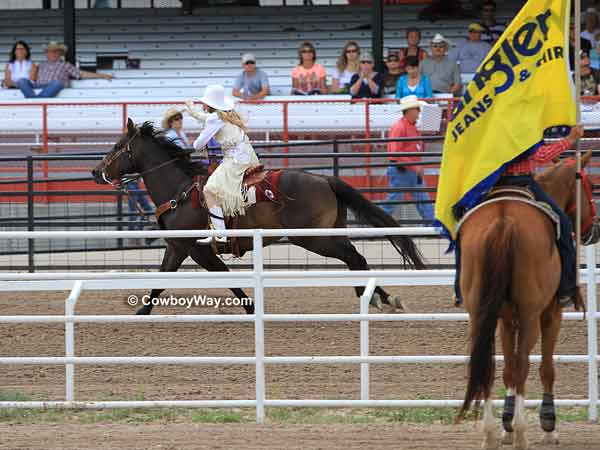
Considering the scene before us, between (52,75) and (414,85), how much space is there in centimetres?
665

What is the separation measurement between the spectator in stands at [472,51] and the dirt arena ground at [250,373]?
7.15 meters

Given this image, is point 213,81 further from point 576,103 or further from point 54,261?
point 576,103

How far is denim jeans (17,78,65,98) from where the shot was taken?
19.5 m

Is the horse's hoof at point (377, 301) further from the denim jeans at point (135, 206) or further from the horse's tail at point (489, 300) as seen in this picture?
the horse's tail at point (489, 300)

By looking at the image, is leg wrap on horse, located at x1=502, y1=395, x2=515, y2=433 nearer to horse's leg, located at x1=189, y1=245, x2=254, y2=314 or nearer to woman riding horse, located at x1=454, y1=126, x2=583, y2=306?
woman riding horse, located at x1=454, y1=126, x2=583, y2=306

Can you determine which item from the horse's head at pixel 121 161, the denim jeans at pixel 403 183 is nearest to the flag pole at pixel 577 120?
the horse's head at pixel 121 161

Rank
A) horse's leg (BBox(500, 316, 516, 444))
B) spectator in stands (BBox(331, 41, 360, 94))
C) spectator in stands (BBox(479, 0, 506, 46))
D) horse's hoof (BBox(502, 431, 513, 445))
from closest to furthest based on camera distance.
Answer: horse's leg (BBox(500, 316, 516, 444)) < horse's hoof (BBox(502, 431, 513, 445)) < spectator in stands (BBox(331, 41, 360, 94)) < spectator in stands (BBox(479, 0, 506, 46))

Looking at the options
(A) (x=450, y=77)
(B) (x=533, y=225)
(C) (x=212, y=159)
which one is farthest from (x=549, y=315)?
(A) (x=450, y=77)

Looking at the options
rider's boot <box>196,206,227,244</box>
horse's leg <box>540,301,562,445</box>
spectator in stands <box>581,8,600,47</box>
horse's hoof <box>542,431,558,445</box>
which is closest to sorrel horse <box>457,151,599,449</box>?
horse's leg <box>540,301,562,445</box>

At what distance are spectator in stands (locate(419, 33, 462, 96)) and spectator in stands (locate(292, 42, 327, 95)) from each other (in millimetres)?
1712

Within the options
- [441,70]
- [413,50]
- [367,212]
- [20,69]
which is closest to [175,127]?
[367,212]

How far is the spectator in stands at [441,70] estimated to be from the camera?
17391 mm

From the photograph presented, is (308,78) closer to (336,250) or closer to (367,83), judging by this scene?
(367,83)

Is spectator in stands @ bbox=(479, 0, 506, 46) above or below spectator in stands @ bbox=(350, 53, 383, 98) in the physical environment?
above
